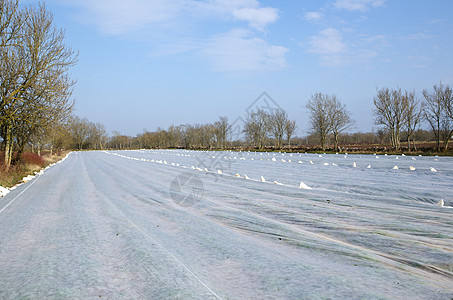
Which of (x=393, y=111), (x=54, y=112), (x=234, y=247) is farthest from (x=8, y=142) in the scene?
(x=393, y=111)

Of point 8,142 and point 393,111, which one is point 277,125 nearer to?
point 393,111

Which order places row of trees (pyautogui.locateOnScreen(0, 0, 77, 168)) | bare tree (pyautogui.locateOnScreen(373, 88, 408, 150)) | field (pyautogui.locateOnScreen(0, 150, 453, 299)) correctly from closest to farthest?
field (pyautogui.locateOnScreen(0, 150, 453, 299)) < row of trees (pyautogui.locateOnScreen(0, 0, 77, 168)) < bare tree (pyautogui.locateOnScreen(373, 88, 408, 150))

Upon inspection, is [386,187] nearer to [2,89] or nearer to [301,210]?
[301,210]

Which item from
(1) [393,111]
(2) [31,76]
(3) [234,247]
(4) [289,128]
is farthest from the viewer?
(4) [289,128]

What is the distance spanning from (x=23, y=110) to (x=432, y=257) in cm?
1594

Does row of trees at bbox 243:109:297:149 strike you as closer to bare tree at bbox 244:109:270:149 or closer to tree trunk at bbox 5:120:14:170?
bare tree at bbox 244:109:270:149

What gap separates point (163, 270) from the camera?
3316mm

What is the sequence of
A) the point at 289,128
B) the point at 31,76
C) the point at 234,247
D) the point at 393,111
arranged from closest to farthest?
the point at 234,247, the point at 31,76, the point at 393,111, the point at 289,128

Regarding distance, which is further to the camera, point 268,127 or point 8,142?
point 268,127

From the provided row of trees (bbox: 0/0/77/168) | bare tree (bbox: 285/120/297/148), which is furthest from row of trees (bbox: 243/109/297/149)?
row of trees (bbox: 0/0/77/168)

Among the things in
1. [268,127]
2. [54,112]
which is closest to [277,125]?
[268,127]

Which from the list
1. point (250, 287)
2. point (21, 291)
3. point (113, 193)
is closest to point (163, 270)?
point (250, 287)

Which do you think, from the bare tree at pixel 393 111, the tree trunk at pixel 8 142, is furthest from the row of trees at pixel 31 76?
the bare tree at pixel 393 111

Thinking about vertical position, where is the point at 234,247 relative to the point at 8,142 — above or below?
below
